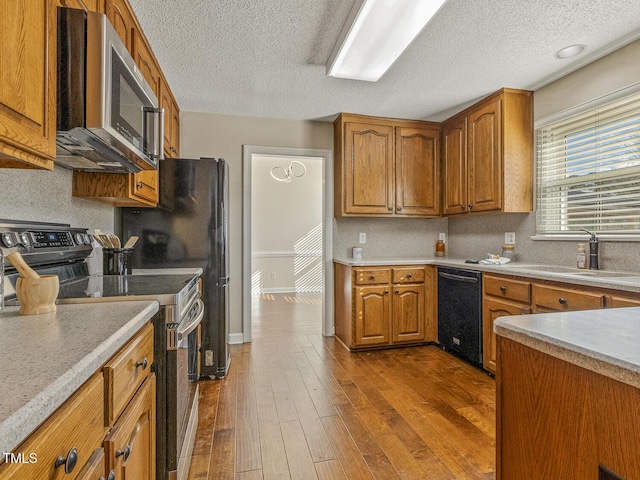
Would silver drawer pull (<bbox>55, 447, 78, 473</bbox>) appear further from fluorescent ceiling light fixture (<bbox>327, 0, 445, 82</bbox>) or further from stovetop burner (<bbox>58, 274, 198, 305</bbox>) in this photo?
fluorescent ceiling light fixture (<bbox>327, 0, 445, 82</bbox>)

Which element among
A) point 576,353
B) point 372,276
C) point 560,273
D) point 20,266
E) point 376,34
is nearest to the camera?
point 576,353

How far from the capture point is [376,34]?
201 centimetres

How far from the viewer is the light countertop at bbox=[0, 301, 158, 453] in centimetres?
51

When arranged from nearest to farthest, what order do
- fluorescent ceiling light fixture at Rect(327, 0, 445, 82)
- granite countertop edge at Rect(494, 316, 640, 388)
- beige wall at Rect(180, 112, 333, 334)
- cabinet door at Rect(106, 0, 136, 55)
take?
granite countertop edge at Rect(494, 316, 640, 388), cabinet door at Rect(106, 0, 136, 55), fluorescent ceiling light fixture at Rect(327, 0, 445, 82), beige wall at Rect(180, 112, 333, 334)

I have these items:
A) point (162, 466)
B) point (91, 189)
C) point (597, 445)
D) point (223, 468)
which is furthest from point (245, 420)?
point (597, 445)

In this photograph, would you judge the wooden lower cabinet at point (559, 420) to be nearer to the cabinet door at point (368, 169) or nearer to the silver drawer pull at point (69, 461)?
the silver drawer pull at point (69, 461)

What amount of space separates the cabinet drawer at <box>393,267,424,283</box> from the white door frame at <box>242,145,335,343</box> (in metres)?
0.77

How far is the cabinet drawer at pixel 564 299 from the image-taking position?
6.24 ft

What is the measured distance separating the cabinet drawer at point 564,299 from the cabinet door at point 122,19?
285 cm

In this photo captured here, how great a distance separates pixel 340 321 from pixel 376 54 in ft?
8.26

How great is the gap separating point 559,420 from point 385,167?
3089 millimetres

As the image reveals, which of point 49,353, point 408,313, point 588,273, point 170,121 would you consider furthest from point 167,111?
point 588,273

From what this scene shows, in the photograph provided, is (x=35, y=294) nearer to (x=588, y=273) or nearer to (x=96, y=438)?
(x=96, y=438)

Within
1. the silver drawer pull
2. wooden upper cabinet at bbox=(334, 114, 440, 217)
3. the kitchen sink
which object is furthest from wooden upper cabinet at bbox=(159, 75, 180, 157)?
the kitchen sink
